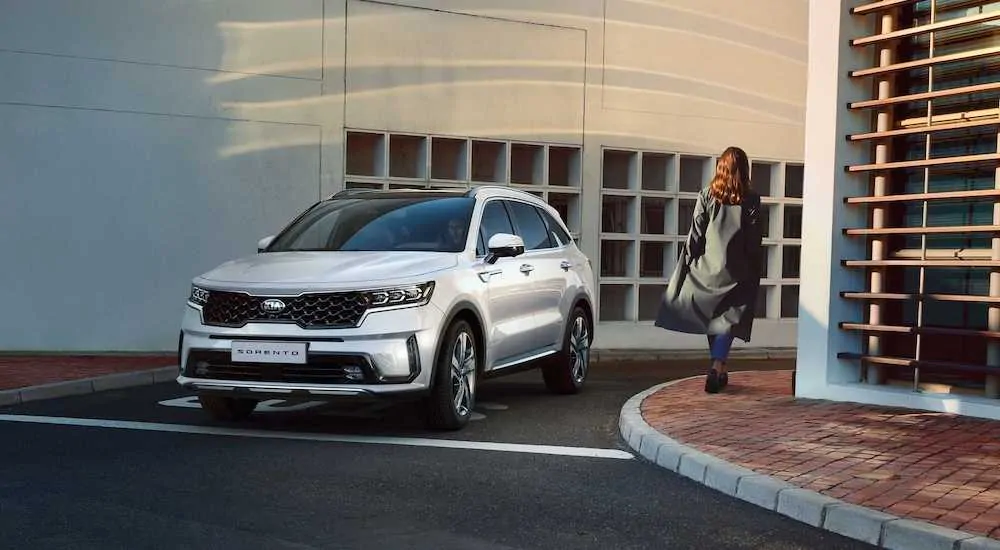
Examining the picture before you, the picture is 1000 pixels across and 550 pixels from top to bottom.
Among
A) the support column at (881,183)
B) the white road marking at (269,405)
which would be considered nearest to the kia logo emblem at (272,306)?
the white road marking at (269,405)

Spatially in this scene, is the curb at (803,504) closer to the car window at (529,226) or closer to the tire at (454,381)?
the tire at (454,381)

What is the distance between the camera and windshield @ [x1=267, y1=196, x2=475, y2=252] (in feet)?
29.8

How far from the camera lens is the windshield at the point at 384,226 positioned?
909 cm

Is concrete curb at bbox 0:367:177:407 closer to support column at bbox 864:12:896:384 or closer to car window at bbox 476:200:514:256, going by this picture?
car window at bbox 476:200:514:256

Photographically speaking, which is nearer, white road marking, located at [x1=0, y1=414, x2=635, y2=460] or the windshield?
white road marking, located at [x1=0, y1=414, x2=635, y2=460]

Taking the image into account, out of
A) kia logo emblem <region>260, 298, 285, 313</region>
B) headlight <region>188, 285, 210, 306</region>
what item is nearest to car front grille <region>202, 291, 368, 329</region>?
kia logo emblem <region>260, 298, 285, 313</region>

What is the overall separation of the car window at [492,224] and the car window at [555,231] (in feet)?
3.18

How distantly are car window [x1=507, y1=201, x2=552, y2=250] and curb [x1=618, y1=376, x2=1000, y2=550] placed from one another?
2.72 metres

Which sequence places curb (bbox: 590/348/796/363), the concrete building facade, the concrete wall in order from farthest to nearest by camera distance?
curb (bbox: 590/348/796/363) < the concrete wall < the concrete building facade

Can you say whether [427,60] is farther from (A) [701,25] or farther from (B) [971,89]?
(B) [971,89]

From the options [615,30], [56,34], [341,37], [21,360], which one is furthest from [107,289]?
[615,30]

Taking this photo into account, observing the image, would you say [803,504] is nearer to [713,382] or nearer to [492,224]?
[492,224]

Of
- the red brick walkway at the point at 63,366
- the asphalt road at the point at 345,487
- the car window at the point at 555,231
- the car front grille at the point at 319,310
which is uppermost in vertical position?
the car window at the point at 555,231

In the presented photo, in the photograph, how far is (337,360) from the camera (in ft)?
25.9
